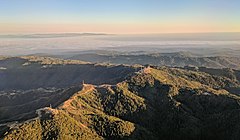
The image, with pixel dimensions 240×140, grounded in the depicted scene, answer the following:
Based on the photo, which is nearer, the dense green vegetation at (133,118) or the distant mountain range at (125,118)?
the distant mountain range at (125,118)

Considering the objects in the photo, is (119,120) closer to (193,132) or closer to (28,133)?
(193,132)

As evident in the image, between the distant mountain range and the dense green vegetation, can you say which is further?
the dense green vegetation

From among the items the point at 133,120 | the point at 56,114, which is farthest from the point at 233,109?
the point at 56,114

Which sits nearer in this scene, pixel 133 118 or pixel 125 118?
pixel 125 118

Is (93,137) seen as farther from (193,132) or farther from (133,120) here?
(193,132)

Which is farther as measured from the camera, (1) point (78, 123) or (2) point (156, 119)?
(2) point (156, 119)

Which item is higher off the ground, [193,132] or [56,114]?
[56,114]

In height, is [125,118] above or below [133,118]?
above

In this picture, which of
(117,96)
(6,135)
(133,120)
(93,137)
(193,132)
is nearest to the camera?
(6,135)

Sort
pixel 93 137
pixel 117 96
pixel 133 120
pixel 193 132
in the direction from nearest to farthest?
1. pixel 93 137
2. pixel 193 132
3. pixel 133 120
4. pixel 117 96
